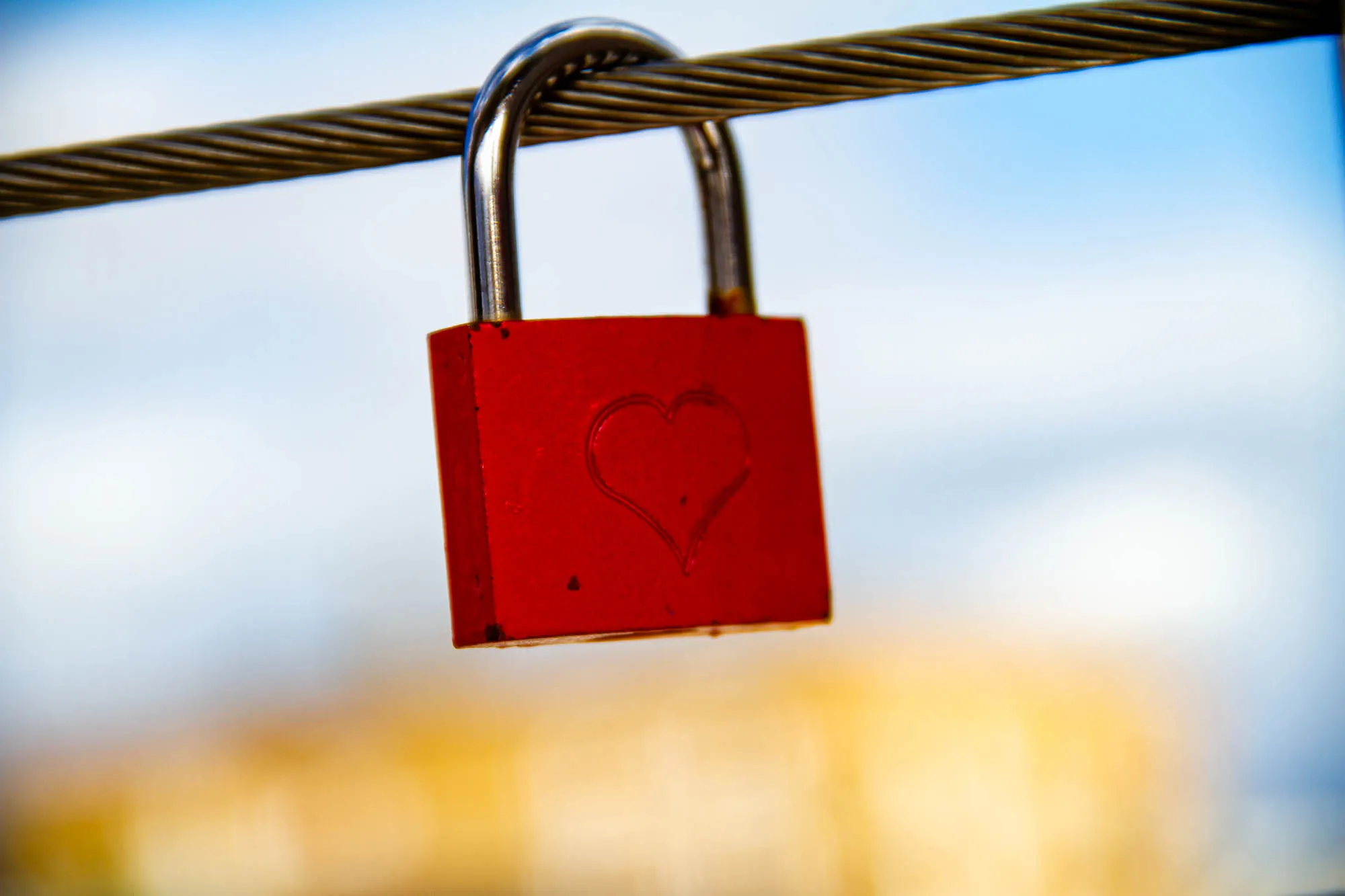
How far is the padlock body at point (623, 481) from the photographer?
2.48ft

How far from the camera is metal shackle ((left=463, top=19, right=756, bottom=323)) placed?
2.59 feet

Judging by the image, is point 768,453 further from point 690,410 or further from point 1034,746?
point 1034,746

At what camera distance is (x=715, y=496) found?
81 cm

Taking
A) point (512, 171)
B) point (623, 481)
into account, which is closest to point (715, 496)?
point (623, 481)

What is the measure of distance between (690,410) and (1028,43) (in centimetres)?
25

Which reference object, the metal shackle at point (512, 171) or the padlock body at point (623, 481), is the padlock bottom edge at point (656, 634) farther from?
the metal shackle at point (512, 171)

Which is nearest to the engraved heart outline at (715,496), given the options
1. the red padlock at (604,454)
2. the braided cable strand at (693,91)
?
the red padlock at (604,454)

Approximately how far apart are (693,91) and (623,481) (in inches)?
7.8

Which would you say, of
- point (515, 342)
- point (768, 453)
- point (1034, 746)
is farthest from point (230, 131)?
point (1034, 746)

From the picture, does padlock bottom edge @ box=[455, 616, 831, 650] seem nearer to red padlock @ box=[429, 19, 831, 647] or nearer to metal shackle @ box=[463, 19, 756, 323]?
red padlock @ box=[429, 19, 831, 647]

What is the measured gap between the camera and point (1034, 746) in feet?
28.6

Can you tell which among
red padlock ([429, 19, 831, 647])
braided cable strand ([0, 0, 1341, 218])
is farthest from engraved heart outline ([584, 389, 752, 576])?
braided cable strand ([0, 0, 1341, 218])

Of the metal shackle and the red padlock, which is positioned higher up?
the metal shackle

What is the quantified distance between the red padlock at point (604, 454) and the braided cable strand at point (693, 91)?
32 millimetres
